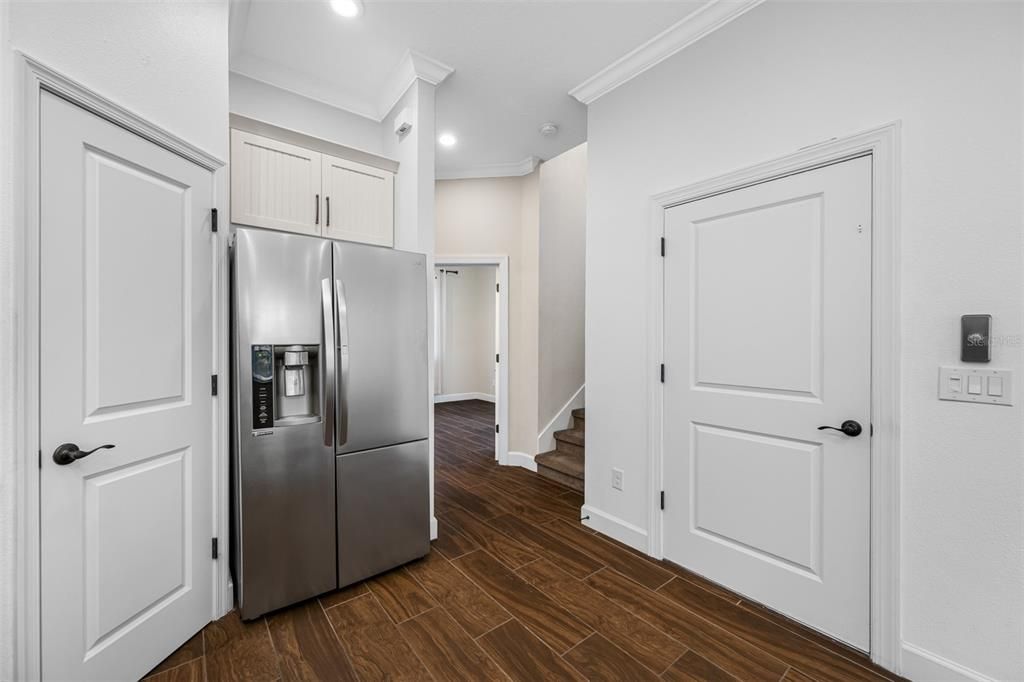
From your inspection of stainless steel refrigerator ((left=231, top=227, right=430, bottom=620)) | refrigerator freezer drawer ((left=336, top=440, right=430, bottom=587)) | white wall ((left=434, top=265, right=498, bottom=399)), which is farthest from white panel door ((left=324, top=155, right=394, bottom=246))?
white wall ((left=434, top=265, right=498, bottom=399))

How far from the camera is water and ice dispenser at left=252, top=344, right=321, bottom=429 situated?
6.16 ft

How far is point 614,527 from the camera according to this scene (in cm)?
268

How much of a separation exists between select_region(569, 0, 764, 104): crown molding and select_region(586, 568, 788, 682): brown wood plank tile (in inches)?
114

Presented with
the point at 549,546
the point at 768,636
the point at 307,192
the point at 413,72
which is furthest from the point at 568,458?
the point at 413,72

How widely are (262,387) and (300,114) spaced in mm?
1979

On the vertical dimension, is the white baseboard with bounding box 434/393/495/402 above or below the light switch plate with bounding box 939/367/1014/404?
below

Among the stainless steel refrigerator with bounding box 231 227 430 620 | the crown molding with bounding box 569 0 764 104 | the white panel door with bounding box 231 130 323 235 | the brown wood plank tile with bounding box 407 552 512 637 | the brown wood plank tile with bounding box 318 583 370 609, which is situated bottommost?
the brown wood plank tile with bounding box 318 583 370 609

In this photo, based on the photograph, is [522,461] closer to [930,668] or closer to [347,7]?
[930,668]

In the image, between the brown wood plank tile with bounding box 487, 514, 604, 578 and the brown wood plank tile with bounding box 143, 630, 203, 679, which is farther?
the brown wood plank tile with bounding box 487, 514, 604, 578

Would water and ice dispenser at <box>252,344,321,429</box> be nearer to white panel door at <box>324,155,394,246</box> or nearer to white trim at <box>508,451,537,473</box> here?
white panel door at <box>324,155,394,246</box>

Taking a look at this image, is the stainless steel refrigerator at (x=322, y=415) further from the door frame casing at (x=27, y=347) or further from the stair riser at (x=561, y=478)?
the stair riser at (x=561, y=478)

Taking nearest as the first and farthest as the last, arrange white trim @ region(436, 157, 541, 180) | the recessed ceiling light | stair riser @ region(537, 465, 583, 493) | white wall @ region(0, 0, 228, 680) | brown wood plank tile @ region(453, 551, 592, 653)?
white wall @ region(0, 0, 228, 680) < brown wood plank tile @ region(453, 551, 592, 653) < the recessed ceiling light < stair riser @ region(537, 465, 583, 493) < white trim @ region(436, 157, 541, 180)

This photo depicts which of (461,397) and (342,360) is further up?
Result: (342,360)

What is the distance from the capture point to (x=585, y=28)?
2270 mm
